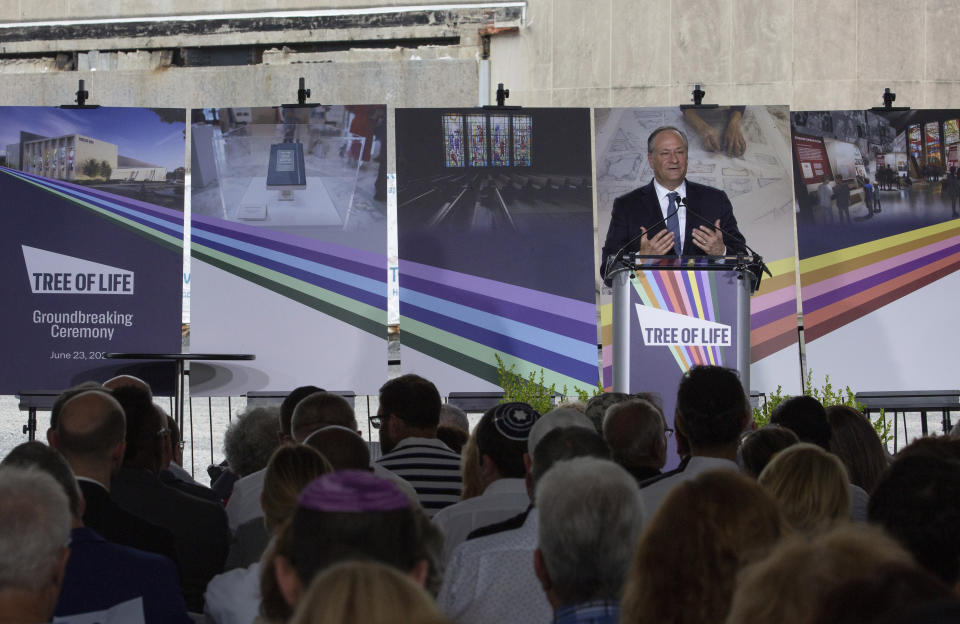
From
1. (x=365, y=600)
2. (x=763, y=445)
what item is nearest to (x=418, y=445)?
(x=763, y=445)

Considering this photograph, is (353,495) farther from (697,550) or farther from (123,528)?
(123,528)

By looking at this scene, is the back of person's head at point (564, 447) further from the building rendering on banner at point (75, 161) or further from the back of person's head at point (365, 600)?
the building rendering on banner at point (75, 161)

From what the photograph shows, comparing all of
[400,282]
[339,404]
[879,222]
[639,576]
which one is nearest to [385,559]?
[639,576]

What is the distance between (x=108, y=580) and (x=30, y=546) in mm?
514

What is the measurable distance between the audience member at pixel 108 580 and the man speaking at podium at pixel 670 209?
19.0 feet

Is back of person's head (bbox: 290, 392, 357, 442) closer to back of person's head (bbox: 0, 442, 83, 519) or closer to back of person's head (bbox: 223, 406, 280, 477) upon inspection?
back of person's head (bbox: 223, 406, 280, 477)

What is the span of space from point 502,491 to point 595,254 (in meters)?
5.52

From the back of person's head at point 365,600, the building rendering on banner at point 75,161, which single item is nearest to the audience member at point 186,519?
the back of person's head at point 365,600

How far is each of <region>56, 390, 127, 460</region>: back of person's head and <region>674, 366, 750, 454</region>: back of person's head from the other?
1.79 meters

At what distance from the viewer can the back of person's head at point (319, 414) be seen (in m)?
3.86

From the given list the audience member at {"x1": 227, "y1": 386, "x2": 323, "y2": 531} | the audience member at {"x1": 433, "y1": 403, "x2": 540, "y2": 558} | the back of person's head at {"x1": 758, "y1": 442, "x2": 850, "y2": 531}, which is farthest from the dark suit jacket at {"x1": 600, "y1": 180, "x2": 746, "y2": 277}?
the back of person's head at {"x1": 758, "y1": 442, "x2": 850, "y2": 531}

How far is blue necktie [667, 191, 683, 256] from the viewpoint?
7982 mm

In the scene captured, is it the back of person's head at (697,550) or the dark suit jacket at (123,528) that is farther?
the dark suit jacket at (123,528)

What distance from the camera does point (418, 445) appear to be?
165 inches
